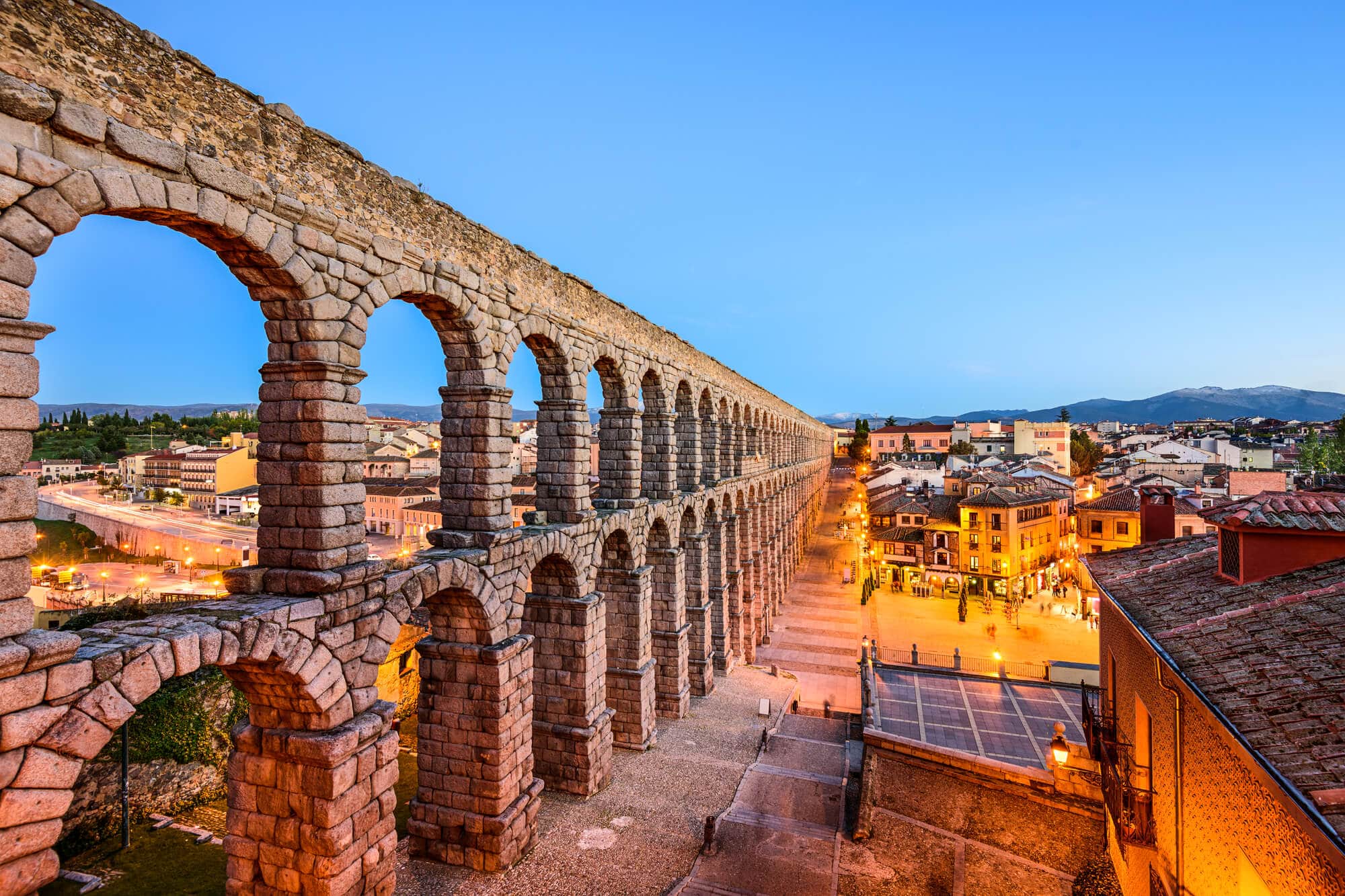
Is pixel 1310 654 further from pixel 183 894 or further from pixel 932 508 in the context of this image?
pixel 932 508

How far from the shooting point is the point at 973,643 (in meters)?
36.8

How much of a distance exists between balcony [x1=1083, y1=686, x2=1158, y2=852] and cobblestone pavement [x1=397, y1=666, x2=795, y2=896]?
8367mm

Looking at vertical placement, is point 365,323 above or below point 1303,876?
above

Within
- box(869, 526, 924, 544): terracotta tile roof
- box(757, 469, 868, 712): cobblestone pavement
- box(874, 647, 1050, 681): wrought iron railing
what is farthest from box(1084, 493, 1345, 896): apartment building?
box(869, 526, 924, 544): terracotta tile roof

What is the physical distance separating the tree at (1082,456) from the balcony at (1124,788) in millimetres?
86051

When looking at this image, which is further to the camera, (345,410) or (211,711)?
(211,711)

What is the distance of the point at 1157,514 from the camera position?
1853 centimetres

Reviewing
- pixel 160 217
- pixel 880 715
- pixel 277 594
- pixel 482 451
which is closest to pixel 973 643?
pixel 880 715

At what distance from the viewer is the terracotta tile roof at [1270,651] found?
5.79 meters

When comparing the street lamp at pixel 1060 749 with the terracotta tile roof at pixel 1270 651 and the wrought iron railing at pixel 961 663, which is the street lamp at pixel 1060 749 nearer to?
the terracotta tile roof at pixel 1270 651

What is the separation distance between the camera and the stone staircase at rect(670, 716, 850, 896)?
44.3ft

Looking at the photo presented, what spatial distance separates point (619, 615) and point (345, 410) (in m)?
11.6

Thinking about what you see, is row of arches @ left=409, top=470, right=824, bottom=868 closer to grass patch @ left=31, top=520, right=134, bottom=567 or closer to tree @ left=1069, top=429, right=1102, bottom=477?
grass patch @ left=31, top=520, right=134, bottom=567

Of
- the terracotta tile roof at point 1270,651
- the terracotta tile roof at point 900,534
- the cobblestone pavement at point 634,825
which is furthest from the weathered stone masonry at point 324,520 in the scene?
the terracotta tile roof at point 900,534
